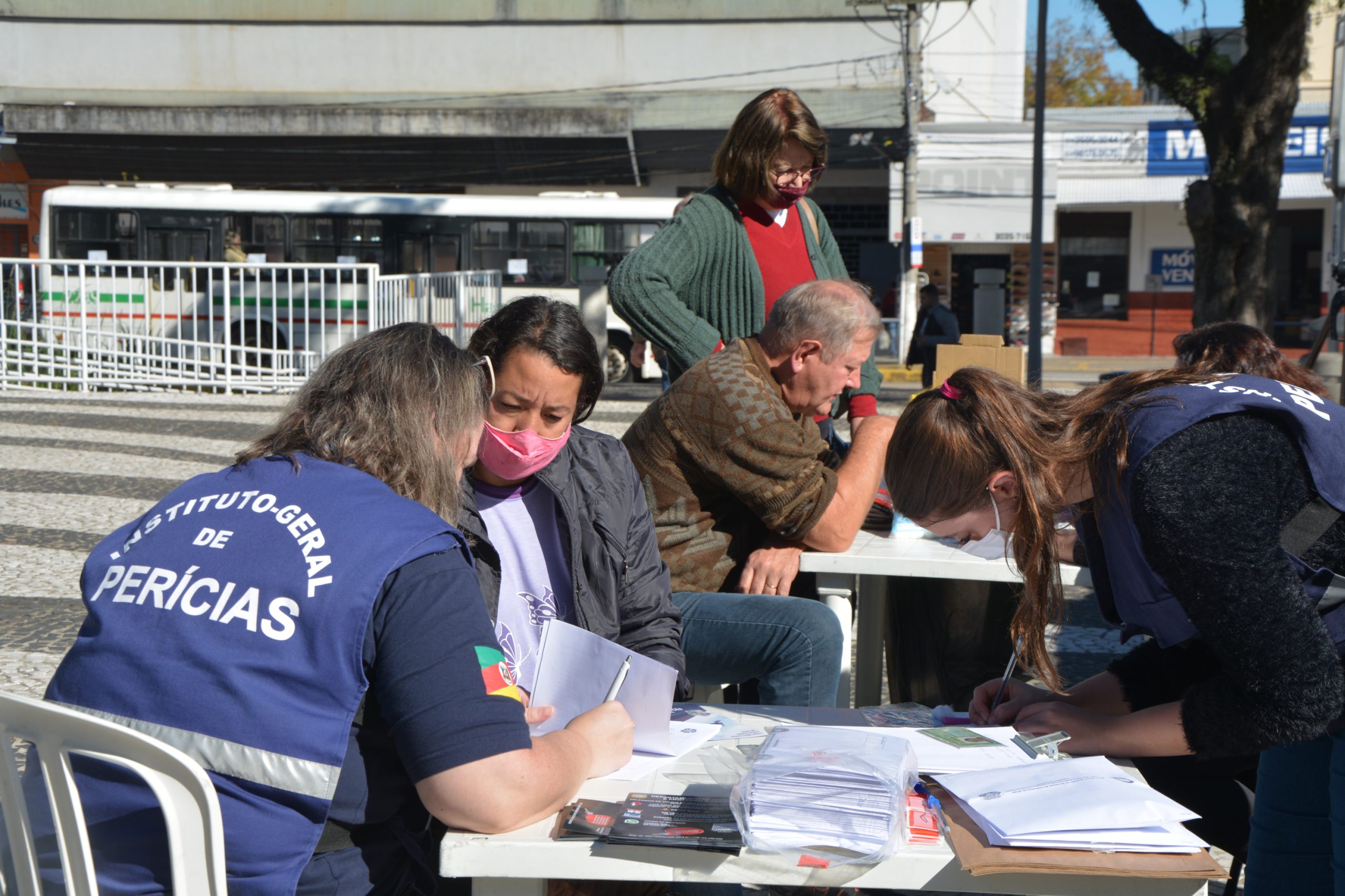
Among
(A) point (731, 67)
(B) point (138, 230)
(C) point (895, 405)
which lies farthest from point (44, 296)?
(A) point (731, 67)

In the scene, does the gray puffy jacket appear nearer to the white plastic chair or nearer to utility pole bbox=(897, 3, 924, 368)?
the white plastic chair

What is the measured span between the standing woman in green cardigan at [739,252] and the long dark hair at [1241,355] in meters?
0.93

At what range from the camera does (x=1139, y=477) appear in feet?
5.65

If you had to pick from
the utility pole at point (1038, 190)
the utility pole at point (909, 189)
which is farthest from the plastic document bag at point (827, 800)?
the utility pole at point (909, 189)

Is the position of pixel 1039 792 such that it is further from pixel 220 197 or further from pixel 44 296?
pixel 220 197

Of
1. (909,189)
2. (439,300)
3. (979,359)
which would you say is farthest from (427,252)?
(979,359)

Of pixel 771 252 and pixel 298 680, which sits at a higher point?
pixel 771 252

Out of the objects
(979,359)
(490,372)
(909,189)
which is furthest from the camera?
(909,189)

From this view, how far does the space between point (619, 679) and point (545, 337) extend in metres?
0.91

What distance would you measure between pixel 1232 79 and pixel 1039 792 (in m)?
10.7

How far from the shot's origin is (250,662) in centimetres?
150

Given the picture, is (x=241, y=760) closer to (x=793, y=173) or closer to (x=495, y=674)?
(x=495, y=674)

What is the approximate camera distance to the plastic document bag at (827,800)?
1.56 metres

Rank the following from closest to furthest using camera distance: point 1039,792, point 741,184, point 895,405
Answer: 1. point 1039,792
2. point 741,184
3. point 895,405
